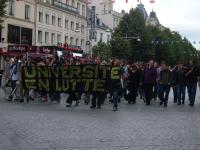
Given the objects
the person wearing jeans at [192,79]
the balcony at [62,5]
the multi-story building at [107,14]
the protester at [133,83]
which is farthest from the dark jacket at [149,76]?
the multi-story building at [107,14]

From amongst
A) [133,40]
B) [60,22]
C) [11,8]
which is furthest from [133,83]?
Answer: [133,40]

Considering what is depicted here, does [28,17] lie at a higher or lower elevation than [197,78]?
higher

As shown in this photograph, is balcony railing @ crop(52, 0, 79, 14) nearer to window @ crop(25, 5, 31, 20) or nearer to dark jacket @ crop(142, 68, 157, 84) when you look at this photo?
window @ crop(25, 5, 31, 20)

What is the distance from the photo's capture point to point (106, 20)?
109 meters

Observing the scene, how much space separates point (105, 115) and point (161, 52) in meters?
86.7

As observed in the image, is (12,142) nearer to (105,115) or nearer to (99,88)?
(105,115)

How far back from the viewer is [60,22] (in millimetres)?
78438

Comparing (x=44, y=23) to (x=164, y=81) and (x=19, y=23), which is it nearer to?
(x=19, y=23)

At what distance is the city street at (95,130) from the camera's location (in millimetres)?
10580

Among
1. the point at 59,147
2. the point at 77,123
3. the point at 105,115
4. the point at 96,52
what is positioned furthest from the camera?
the point at 96,52

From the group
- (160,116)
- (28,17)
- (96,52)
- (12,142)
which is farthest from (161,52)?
(12,142)

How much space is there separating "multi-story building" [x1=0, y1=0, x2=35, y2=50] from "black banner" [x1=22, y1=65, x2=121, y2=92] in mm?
40635

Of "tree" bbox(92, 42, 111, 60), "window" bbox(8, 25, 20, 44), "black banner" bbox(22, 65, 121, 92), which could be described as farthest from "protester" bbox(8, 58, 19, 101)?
"tree" bbox(92, 42, 111, 60)

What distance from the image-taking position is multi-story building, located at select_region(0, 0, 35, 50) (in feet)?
207
